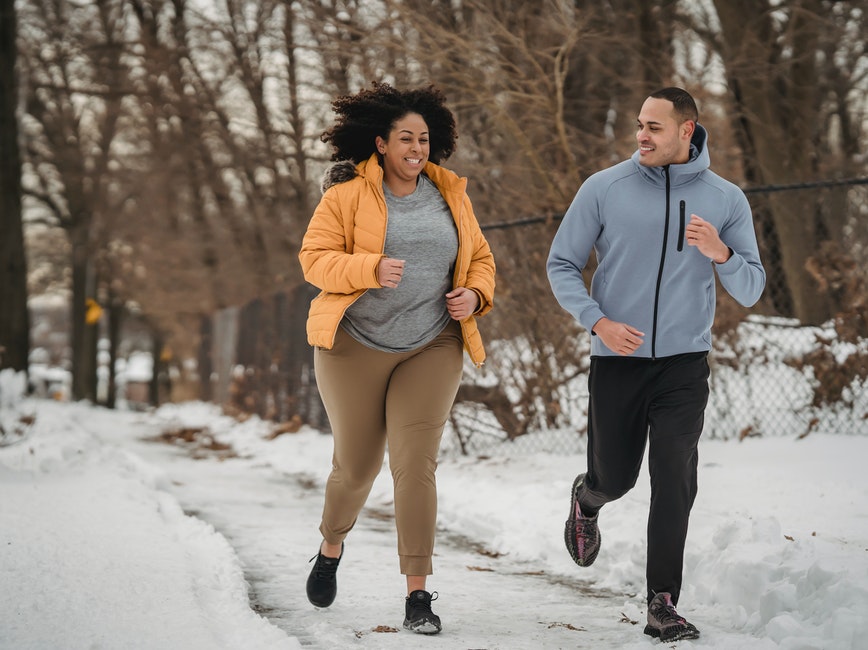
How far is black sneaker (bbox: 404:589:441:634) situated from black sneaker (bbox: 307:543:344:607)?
0.41m

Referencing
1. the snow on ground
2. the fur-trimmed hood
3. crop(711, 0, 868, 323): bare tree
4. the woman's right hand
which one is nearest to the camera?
the snow on ground

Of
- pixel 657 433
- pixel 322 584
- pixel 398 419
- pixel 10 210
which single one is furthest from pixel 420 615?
pixel 10 210

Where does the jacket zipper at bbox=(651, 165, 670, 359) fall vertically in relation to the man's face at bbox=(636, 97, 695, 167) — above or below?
below

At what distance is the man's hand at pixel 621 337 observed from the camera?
12.7 ft

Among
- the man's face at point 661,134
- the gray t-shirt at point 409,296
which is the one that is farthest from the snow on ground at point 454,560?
the man's face at point 661,134

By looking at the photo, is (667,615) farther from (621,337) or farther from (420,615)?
(621,337)

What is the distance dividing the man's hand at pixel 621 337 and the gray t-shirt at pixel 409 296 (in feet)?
2.19

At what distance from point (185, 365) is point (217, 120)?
22486 mm

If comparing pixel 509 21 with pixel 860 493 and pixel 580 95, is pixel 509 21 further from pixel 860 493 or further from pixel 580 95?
pixel 860 493

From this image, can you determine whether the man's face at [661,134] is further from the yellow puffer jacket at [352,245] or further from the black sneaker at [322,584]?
the black sneaker at [322,584]

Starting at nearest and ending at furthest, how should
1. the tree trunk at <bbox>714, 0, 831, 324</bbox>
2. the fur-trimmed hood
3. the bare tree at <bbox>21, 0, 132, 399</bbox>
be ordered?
1. the fur-trimmed hood
2. the tree trunk at <bbox>714, 0, 831, 324</bbox>
3. the bare tree at <bbox>21, 0, 132, 399</bbox>

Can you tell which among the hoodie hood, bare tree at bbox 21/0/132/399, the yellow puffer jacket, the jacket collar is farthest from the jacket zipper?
bare tree at bbox 21/0/132/399

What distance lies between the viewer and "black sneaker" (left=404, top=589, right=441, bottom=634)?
155 inches

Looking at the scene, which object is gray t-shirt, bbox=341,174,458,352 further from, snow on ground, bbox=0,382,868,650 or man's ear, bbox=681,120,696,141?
snow on ground, bbox=0,382,868,650
